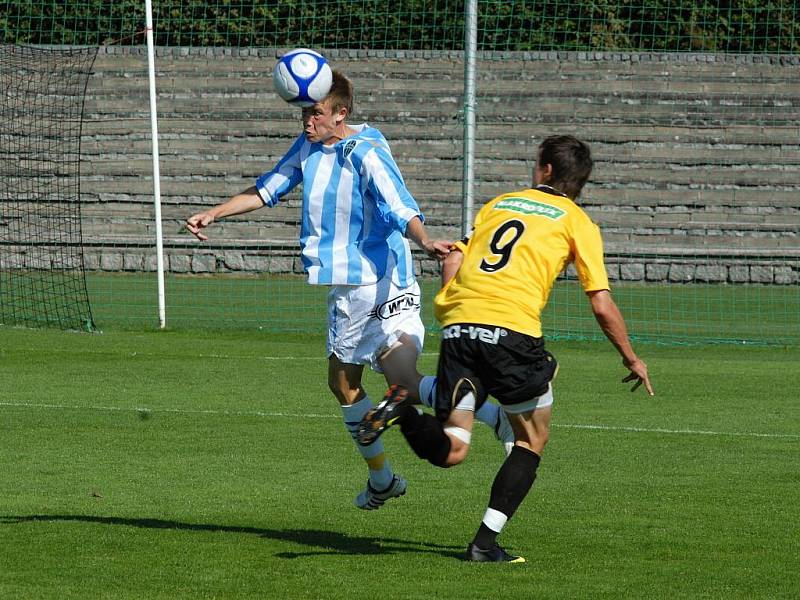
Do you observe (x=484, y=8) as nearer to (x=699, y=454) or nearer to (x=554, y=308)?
(x=554, y=308)

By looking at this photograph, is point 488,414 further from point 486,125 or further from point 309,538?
point 486,125

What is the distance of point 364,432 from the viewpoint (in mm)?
5617

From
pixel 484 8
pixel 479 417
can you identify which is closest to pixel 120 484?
pixel 479 417

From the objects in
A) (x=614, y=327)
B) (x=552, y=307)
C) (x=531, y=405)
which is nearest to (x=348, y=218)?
(x=531, y=405)

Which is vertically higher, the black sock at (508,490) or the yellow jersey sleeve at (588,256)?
the yellow jersey sleeve at (588,256)

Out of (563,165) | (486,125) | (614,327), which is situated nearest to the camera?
(614,327)

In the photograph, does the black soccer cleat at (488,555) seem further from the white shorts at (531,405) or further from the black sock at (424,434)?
the white shorts at (531,405)

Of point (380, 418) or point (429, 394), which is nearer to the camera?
point (380, 418)

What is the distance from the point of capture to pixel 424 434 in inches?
221

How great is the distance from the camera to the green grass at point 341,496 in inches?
213

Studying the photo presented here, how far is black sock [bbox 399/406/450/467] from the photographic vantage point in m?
5.61

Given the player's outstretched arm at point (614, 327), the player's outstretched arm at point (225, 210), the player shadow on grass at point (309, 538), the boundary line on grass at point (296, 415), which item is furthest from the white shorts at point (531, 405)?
the boundary line on grass at point (296, 415)

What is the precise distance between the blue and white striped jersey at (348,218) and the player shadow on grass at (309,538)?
1.15 m

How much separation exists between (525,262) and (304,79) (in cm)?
156
